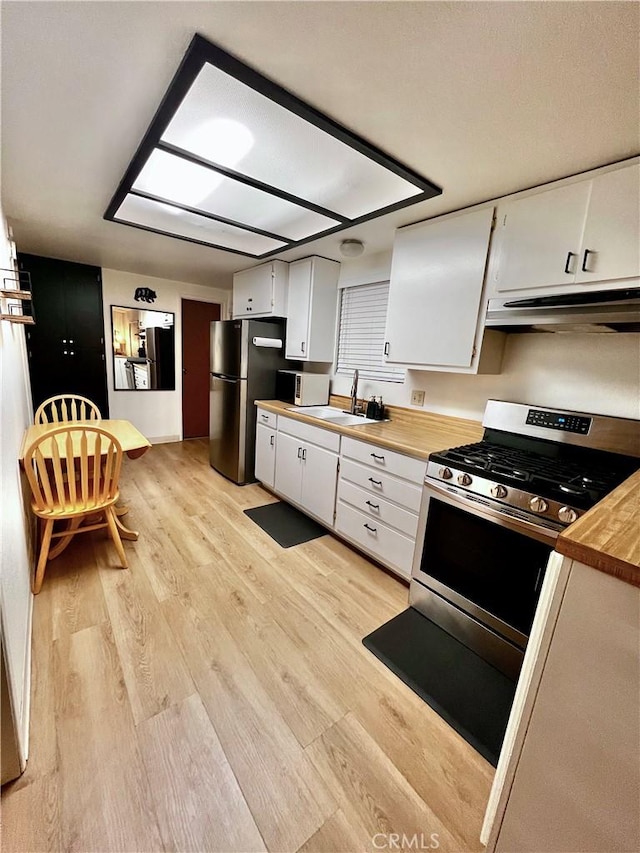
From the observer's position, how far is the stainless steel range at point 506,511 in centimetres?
138

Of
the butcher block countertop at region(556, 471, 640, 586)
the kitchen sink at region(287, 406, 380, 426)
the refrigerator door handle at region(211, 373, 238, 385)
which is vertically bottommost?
the kitchen sink at region(287, 406, 380, 426)

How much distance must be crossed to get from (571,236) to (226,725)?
99.0 inches

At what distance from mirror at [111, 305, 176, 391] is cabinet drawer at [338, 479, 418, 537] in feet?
11.2

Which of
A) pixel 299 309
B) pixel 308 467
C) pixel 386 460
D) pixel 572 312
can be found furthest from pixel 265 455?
pixel 572 312

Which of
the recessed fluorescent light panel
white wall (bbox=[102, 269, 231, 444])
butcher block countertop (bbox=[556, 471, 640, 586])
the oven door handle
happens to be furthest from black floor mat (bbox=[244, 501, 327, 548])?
white wall (bbox=[102, 269, 231, 444])

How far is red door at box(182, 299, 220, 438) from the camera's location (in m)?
4.81

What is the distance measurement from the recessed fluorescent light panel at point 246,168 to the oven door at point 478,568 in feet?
5.24

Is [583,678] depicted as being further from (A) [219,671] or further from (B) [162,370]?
(B) [162,370]

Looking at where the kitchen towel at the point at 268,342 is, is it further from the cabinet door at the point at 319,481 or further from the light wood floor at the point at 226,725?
the light wood floor at the point at 226,725

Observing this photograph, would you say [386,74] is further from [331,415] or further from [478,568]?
[331,415]

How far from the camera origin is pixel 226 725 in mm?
1270

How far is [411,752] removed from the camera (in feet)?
4.01

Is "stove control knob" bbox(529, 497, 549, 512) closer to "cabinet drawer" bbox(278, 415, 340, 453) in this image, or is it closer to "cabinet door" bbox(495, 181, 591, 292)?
"cabinet door" bbox(495, 181, 591, 292)

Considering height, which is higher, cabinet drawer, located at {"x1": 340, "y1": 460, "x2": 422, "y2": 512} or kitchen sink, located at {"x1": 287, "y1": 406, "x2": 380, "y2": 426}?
kitchen sink, located at {"x1": 287, "y1": 406, "x2": 380, "y2": 426}
